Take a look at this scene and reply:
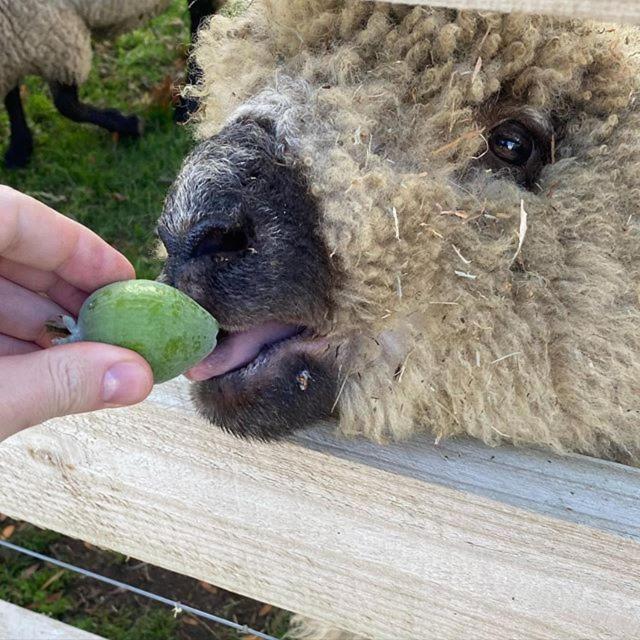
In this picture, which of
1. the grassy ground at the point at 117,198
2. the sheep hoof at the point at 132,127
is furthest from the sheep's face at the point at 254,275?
the sheep hoof at the point at 132,127

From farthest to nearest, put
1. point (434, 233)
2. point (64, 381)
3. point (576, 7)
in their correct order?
point (434, 233) < point (64, 381) < point (576, 7)

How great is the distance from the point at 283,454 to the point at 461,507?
0.37 metres

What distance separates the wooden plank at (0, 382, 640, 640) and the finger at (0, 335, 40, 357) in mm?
184

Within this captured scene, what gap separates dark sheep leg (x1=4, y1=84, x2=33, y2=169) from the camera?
19.6 ft

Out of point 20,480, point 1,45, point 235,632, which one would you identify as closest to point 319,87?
point 20,480

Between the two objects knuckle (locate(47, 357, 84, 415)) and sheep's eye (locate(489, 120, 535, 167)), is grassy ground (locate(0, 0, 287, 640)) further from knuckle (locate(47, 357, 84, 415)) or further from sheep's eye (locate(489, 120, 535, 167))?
knuckle (locate(47, 357, 84, 415))

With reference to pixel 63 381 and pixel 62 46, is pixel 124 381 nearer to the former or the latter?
pixel 63 381

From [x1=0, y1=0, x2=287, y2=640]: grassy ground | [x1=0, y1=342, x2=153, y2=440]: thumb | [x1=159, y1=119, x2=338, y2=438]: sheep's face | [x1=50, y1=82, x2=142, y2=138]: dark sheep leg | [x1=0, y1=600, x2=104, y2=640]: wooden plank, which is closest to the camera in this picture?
[x1=0, y1=342, x2=153, y2=440]: thumb

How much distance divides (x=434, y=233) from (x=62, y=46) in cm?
466

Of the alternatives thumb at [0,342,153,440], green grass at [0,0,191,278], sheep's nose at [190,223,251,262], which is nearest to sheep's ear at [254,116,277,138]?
sheep's nose at [190,223,251,262]

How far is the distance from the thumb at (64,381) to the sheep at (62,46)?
13.3 ft

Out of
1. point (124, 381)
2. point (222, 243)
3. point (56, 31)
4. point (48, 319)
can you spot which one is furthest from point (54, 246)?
point (56, 31)

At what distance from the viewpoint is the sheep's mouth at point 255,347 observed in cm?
170

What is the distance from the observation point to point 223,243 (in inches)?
62.2
